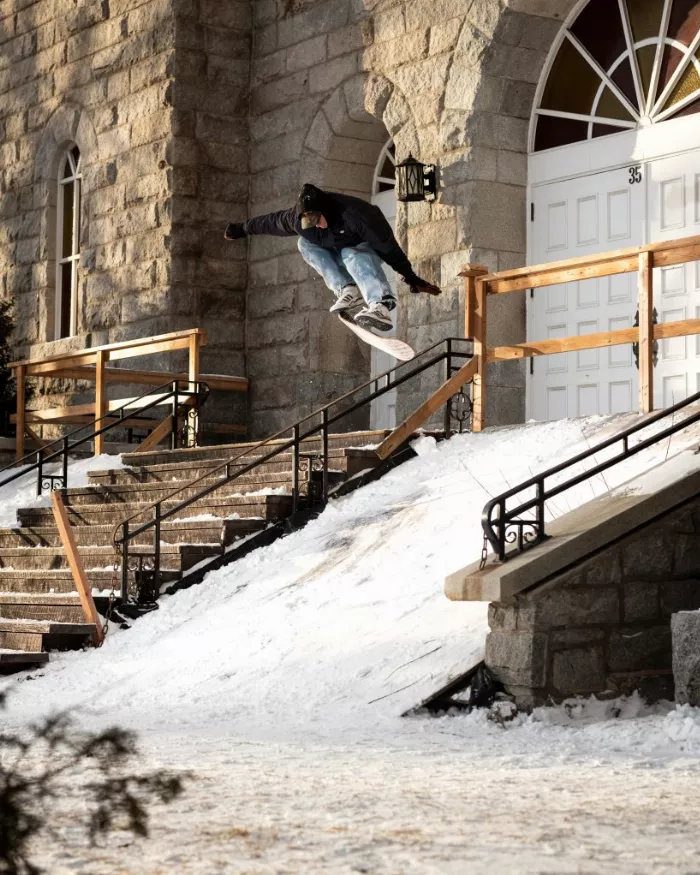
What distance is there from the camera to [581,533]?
7141mm

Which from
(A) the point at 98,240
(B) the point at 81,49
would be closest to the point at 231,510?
(A) the point at 98,240

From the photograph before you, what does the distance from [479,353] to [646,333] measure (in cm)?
199

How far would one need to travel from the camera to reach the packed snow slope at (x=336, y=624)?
24.5 feet

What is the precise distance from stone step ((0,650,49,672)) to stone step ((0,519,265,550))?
1572mm

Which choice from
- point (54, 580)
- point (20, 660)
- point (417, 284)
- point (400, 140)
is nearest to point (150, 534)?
point (54, 580)

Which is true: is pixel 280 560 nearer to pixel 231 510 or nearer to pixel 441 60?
pixel 231 510

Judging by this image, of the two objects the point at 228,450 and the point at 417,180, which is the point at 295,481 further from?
the point at 417,180

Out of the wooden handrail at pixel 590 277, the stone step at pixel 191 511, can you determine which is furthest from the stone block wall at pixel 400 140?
the stone step at pixel 191 511

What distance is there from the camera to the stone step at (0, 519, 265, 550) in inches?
444

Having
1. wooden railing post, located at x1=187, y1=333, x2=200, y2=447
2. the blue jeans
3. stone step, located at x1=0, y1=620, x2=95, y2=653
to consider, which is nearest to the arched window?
wooden railing post, located at x1=187, y1=333, x2=200, y2=447

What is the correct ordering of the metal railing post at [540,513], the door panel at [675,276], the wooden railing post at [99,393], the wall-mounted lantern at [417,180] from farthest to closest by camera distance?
1. the wooden railing post at [99,393]
2. the wall-mounted lantern at [417,180]
3. the door panel at [675,276]
4. the metal railing post at [540,513]

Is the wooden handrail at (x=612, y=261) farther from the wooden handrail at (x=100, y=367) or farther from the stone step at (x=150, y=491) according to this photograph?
the wooden handrail at (x=100, y=367)

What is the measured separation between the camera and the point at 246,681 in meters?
8.13

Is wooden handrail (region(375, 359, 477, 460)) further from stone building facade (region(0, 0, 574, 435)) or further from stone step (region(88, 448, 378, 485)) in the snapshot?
stone building facade (region(0, 0, 574, 435))
